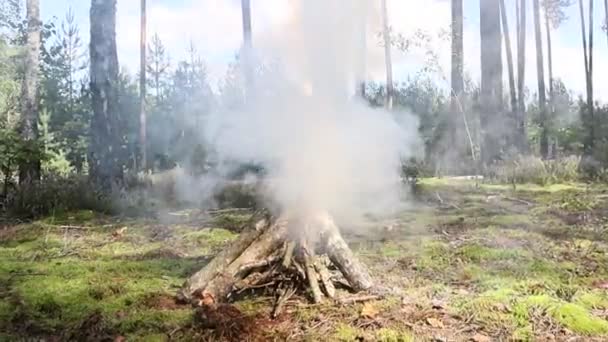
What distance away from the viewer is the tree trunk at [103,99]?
7.90m

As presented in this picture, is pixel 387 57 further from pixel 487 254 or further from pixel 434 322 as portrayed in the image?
pixel 434 322

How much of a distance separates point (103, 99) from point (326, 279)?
590 centimetres

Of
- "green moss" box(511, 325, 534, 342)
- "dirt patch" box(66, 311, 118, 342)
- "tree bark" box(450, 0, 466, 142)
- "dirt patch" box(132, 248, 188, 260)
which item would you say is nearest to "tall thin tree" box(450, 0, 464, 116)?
"tree bark" box(450, 0, 466, 142)

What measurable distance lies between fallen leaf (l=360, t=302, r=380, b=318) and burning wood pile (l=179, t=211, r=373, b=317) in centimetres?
25

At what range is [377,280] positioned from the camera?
354 cm

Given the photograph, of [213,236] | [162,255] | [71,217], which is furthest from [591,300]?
[71,217]

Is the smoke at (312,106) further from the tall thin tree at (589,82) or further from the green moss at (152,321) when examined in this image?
the tall thin tree at (589,82)

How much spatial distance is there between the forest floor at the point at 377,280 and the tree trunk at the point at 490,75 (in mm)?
4997

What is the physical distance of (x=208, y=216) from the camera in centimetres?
685

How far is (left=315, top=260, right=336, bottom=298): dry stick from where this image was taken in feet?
10.5

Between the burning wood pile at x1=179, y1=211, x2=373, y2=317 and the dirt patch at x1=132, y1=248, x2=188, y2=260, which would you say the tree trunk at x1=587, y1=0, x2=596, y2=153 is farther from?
the burning wood pile at x1=179, y1=211, x2=373, y2=317

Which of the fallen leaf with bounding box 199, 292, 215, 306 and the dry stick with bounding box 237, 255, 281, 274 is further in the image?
the dry stick with bounding box 237, 255, 281, 274

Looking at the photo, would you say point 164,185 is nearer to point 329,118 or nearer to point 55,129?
point 329,118

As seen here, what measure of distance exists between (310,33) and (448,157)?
1094 cm
